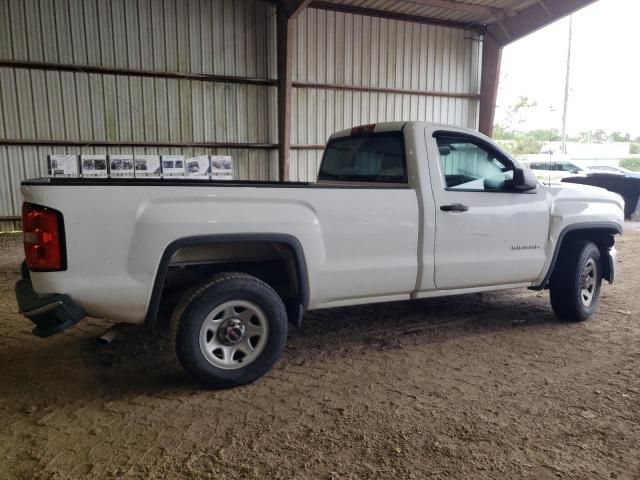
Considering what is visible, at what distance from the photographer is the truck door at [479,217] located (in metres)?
4.18

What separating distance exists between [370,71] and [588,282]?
34.7ft

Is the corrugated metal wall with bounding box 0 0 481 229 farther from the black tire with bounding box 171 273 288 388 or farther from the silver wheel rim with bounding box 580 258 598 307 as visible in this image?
the black tire with bounding box 171 273 288 388

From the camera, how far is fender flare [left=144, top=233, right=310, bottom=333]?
3229 millimetres

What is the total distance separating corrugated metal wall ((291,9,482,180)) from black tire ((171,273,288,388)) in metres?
10.6

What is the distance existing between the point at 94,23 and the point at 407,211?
34.3ft

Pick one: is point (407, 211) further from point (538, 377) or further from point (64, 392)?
point (64, 392)

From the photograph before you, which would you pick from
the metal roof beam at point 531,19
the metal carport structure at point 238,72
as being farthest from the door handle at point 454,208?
the metal roof beam at point 531,19

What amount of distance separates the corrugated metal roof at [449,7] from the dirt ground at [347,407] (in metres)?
10.7

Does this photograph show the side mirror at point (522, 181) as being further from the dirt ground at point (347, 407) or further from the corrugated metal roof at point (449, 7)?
the corrugated metal roof at point (449, 7)

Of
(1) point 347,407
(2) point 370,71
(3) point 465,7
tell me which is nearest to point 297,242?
(1) point 347,407

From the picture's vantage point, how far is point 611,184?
14227 millimetres

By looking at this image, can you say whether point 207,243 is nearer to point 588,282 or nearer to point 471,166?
point 471,166

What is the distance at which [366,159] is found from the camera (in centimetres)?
472

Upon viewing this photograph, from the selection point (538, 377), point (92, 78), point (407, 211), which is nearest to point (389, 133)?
point (407, 211)
